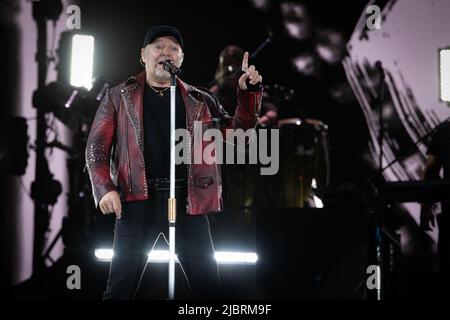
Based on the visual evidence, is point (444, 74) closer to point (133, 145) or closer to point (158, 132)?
point (158, 132)

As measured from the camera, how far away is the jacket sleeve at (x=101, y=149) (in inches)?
126

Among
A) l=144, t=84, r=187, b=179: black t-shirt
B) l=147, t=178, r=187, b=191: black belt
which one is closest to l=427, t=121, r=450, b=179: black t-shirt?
l=144, t=84, r=187, b=179: black t-shirt

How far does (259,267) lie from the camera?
13.9 feet

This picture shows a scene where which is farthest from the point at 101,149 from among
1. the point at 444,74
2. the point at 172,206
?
the point at 444,74

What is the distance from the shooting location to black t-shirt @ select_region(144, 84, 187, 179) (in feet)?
10.8

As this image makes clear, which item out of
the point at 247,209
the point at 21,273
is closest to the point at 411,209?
the point at 247,209

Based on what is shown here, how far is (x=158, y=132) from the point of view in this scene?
333 centimetres

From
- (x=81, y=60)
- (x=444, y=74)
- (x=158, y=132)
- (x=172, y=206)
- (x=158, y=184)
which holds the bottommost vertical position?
(x=172, y=206)

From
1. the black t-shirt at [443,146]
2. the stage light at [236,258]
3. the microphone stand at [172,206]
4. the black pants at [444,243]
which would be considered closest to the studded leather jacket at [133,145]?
the microphone stand at [172,206]

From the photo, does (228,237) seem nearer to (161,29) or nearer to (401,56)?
(161,29)

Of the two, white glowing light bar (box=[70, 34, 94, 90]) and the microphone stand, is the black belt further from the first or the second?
white glowing light bar (box=[70, 34, 94, 90])

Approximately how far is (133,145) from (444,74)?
413 centimetres

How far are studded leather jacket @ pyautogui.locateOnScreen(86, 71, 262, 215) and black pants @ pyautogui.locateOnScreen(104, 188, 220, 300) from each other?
63 millimetres

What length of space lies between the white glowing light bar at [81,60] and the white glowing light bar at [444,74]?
393 centimetres
